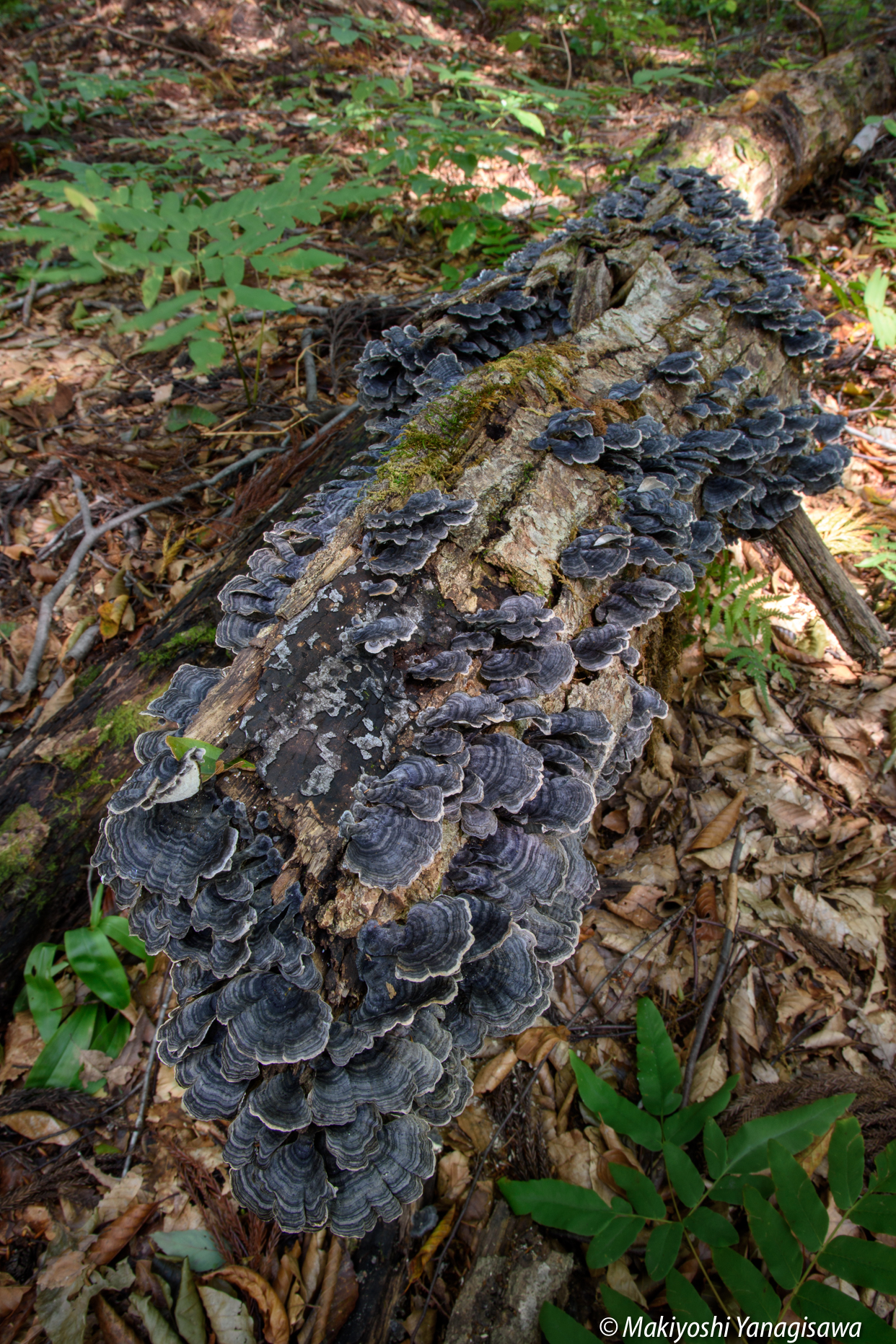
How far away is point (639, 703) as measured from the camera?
3.04 metres

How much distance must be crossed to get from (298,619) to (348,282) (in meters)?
7.02

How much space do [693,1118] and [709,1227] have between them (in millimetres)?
364

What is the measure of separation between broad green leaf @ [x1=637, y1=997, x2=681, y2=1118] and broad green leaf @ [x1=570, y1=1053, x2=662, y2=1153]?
0.07 meters

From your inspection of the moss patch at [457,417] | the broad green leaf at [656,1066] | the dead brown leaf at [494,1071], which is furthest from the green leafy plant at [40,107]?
the broad green leaf at [656,1066]

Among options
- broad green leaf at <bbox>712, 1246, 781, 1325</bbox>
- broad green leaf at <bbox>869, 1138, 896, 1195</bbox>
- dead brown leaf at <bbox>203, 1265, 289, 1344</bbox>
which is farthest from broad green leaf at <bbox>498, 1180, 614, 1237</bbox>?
dead brown leaf at <bbox>203, 1265, 289, 1344</bbox>

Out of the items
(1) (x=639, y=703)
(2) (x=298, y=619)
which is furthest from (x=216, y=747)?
(1) (x=639, y=703)

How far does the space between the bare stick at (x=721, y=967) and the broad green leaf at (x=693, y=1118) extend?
1.13ft

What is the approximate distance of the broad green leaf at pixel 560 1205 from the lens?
2.46m

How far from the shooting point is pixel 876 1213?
7.38 ft

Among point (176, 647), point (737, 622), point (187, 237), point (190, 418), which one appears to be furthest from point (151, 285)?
point (737, 622)

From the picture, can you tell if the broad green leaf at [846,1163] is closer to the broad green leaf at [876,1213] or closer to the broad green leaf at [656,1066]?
the broad green leaf at [876,1213]

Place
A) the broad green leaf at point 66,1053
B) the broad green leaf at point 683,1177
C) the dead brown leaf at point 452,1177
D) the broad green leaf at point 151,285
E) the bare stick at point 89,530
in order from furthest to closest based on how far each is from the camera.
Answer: the broad green leaf at point 151,285 → the bare stick at point 89,530 → the broad green leaf at point 66,1053 → the dead brown leaf at point 452,1177 → the broad green leaf at point 683,1177

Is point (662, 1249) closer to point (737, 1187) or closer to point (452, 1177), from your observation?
point (737, 1187)

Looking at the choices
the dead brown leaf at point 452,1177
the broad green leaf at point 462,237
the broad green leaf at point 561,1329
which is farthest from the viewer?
the broad green leaf at point 462,237
